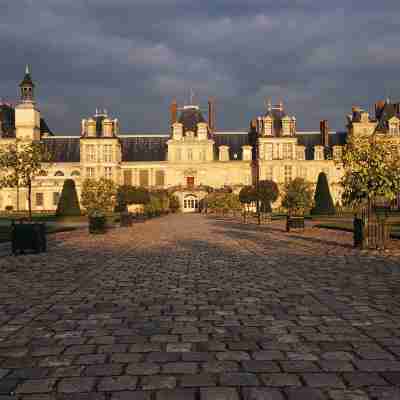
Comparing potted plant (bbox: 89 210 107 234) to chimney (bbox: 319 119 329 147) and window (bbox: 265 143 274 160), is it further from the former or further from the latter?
chimney (bbox: 319 119 329 147)

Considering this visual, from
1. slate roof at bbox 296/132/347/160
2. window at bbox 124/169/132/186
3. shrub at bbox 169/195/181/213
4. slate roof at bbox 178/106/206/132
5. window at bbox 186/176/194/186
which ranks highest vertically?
slate roof at bbox 178/106/206/132

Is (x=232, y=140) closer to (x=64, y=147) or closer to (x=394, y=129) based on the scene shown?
(x=394, y=129)

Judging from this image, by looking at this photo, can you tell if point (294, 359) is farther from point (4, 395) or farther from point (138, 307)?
point (138, 307)

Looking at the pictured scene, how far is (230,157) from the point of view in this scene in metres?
61.5

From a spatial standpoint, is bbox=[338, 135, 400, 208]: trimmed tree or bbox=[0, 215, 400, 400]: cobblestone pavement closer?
bbox=[0, 215, 400, 400]: cobblestone pavement

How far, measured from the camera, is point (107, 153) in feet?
191

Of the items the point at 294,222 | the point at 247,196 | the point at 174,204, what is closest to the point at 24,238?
the point at 294,222

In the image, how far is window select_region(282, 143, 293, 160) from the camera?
57594 mm

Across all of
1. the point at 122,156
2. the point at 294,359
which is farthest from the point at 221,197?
the point at 294,359

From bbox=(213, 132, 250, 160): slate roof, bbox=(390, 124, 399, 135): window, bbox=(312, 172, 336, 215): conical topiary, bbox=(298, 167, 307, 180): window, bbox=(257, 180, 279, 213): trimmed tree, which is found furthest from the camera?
bbox=(213, 132, 250, 160): slate roof

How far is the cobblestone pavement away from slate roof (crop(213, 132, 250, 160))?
53267mm

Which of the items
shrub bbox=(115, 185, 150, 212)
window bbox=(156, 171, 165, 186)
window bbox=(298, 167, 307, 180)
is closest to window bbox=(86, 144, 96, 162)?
window bbox=(156, 171, 165, 186)

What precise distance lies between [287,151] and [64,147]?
28384mm

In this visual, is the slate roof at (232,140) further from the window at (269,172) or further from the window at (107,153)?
the window at (107,153)
